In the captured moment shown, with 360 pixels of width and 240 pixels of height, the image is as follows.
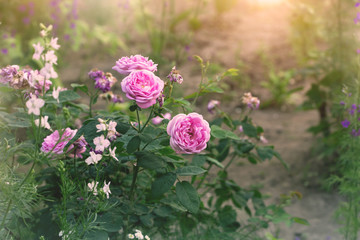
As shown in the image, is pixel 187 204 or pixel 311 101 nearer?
pixel 187 204

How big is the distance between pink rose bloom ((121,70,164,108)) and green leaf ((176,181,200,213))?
1.15ft

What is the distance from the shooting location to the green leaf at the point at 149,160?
1694 mm

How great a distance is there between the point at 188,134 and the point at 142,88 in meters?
0.22

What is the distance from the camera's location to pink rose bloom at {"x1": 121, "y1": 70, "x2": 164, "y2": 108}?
1566 mm

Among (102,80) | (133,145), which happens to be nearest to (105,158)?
(133,145)

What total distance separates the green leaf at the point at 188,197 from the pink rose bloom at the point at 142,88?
35cm

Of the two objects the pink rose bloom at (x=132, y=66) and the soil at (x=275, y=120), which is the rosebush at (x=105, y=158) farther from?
the soil at (x=275, y=120)

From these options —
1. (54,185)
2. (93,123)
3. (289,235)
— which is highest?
(93,123)

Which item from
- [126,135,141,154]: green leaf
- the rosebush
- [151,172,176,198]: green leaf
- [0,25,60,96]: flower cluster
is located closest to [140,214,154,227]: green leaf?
the rosebush

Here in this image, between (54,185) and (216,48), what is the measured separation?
12.1 feet

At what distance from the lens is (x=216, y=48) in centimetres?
545

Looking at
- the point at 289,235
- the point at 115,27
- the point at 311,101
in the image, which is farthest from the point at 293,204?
the point at 115,27

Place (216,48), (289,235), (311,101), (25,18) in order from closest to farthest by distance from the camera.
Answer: (289,235), (311,101), (25,18), (216,48)

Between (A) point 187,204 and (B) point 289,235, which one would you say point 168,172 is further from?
(B) point 289,235
